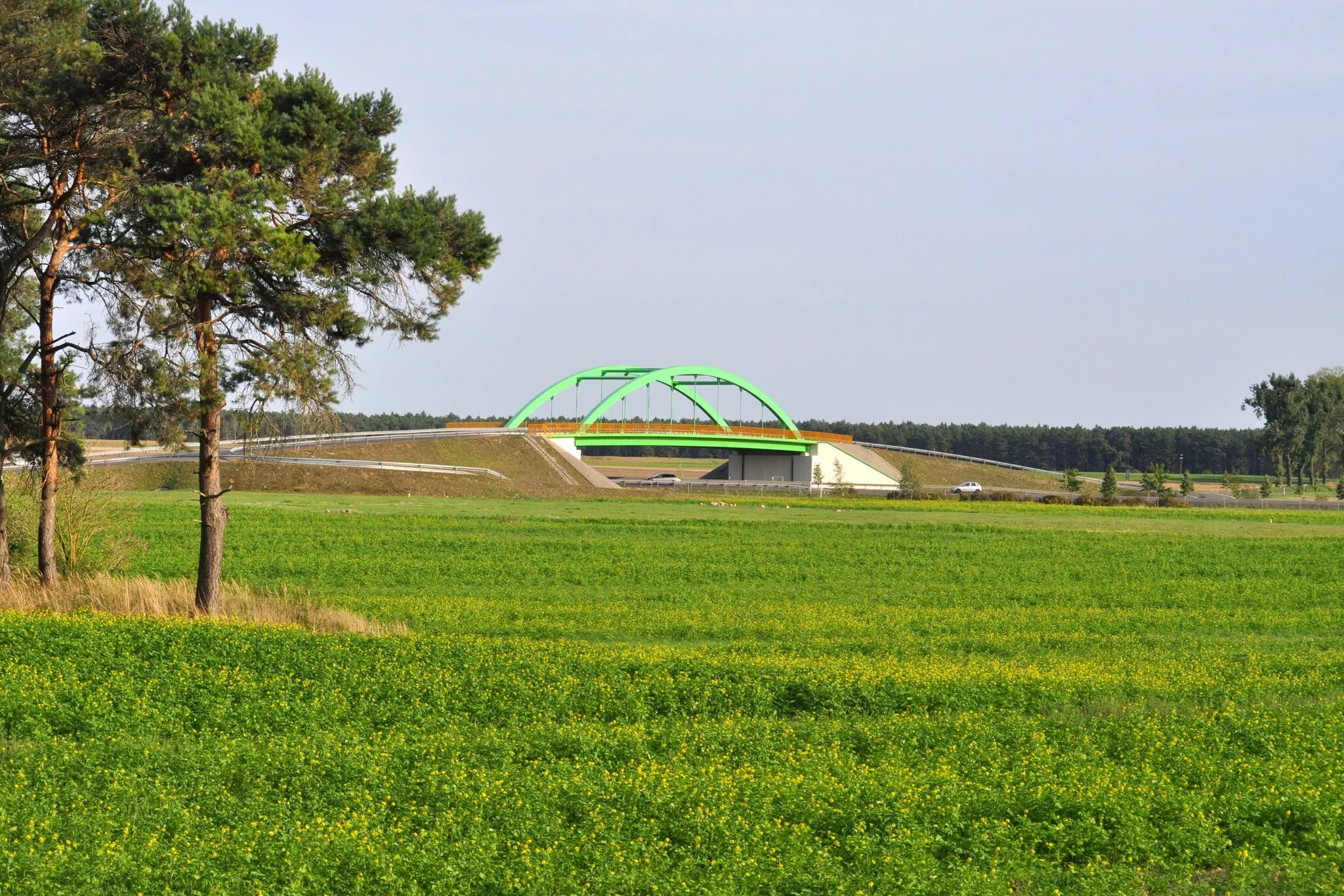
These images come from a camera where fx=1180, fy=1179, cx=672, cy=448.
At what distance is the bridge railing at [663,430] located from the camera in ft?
341

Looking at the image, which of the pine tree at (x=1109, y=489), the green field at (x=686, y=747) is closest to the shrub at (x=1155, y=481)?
the pine tree at (x=1109, y=489)

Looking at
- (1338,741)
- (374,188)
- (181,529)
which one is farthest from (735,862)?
(181,529)

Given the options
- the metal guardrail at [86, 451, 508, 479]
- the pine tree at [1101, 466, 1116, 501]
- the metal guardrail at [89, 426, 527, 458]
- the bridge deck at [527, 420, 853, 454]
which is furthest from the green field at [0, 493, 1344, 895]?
the bridge deck at [527, 420, 853, 454]

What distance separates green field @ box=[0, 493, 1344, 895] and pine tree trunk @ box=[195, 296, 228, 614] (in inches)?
116

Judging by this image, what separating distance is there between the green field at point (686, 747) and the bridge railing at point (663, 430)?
72.3 metres

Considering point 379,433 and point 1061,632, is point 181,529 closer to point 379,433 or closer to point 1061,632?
point 1061,632

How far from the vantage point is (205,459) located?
23.6 meters

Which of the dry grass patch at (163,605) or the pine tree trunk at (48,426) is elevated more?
the pine tree trunk at (48,426)

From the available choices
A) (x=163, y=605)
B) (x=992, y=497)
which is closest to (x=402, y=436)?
(x=992, y=497)

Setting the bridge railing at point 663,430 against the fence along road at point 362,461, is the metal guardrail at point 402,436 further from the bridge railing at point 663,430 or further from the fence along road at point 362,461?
the bridge railing at point 663,430

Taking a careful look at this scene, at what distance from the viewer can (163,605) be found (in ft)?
78.7

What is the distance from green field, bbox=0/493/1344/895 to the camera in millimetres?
10453

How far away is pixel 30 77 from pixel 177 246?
20.1ft

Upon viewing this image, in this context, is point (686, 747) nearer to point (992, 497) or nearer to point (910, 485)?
point (910, 485)
